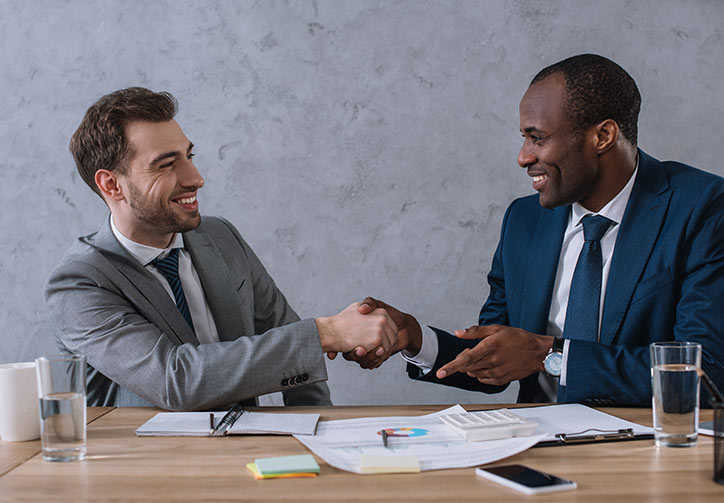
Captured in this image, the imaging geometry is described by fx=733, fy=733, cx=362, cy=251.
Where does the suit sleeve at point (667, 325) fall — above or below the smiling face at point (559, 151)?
below

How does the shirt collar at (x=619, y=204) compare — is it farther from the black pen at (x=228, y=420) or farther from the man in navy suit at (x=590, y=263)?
the black pen at (x=228, y=420)

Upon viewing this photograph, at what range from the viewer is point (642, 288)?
Result: 6.01 feet

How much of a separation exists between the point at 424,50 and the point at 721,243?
5.06ft

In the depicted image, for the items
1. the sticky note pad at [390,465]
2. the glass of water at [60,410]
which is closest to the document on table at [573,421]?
the sticky note pad at [390,465]

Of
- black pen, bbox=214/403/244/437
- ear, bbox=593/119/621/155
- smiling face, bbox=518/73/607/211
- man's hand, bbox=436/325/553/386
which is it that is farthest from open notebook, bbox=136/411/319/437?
ear, bbox=593/119/621/155

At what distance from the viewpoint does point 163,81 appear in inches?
117

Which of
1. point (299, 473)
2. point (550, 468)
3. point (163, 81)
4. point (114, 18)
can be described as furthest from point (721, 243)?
point (114, 18)

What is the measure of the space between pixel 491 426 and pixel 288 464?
357 millimetres

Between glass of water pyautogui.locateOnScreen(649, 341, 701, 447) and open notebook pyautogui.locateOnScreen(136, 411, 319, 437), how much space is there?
A: 1.91ft

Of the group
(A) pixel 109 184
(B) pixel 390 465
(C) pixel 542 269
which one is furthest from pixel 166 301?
(C) pixel 542 269

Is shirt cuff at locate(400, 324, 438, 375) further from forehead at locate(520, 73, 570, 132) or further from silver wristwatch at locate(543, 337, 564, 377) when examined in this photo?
forehead at locate(520, 73, 570, 132)

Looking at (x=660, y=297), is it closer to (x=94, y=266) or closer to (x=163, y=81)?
(x=94, y=266)

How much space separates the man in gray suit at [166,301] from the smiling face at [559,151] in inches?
24.2

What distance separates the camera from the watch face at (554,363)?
171 centimetres
